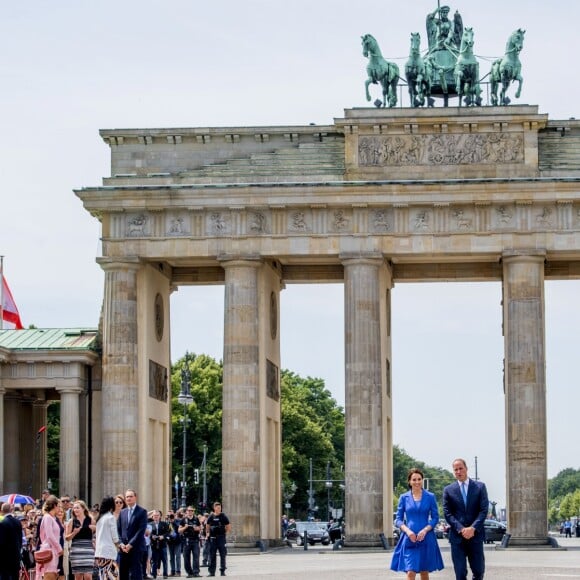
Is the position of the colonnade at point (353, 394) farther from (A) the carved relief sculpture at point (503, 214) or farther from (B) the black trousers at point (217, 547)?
(B) the black trousers at point (217, 547)

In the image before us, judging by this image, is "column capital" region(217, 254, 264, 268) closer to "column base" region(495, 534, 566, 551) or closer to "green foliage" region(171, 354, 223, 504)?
"column base" region(495, 534, 566, 551)

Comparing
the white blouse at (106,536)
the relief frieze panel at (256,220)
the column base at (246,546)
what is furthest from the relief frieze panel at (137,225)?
the white blouse at (106,536)

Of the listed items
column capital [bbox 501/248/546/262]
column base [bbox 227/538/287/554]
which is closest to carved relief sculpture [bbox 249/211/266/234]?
column capital [bbox 501/248/546/262]

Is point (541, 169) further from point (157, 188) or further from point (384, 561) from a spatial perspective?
point (384, 561)

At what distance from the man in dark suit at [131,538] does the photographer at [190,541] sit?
52.3 feet

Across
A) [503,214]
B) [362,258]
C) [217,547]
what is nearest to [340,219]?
[362,258]

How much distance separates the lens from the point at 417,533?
2945 centimetres

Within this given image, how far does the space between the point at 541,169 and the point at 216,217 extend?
1396cm

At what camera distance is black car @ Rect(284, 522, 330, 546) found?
9856 cm

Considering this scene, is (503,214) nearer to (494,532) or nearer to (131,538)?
(494,532)

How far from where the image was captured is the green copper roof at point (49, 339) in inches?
3081

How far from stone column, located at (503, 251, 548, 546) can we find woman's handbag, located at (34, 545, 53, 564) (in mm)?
39856

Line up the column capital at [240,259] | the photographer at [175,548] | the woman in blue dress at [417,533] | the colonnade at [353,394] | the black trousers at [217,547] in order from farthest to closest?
the column capital at [240,259]
the colonnade at [353,394]
the photographer at [175,548]
the black trousers at [217,547]
the woman in blue dress at [417,533]

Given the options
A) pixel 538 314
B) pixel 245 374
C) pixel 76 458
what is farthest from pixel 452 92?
pixel 76 458
